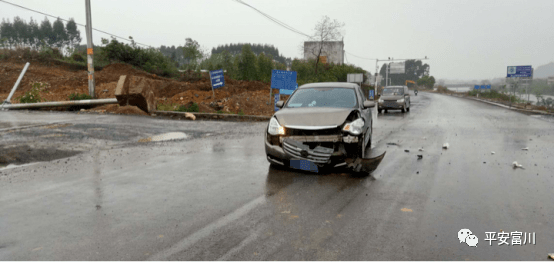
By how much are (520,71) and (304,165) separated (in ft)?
115

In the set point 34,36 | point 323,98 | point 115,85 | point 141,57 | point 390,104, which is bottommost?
point 390,104

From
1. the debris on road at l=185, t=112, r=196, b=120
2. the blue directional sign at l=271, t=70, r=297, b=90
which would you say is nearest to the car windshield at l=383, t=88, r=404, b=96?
the blue directional sign at l=271, t=70, r=297, b=90

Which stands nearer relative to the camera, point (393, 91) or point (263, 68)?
point (393, 91)

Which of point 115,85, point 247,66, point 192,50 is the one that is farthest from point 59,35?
point 115,85

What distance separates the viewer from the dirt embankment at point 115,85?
22.7 m

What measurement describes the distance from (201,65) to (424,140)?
52186 mm

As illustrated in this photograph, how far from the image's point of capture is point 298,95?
29.3 ft

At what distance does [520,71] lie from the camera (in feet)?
113

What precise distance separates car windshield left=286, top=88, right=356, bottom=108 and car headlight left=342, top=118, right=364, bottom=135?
2.77ft

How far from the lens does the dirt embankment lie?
22656 mm

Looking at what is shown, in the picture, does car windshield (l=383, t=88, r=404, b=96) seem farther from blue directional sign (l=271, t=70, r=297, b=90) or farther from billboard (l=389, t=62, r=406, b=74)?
billboard (l=389, t=62, r=406, b=74)

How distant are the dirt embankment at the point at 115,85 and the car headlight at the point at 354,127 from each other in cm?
1410

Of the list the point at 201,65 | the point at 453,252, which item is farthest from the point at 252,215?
the point at 201,65

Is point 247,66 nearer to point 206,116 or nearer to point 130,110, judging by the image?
point 206,116
